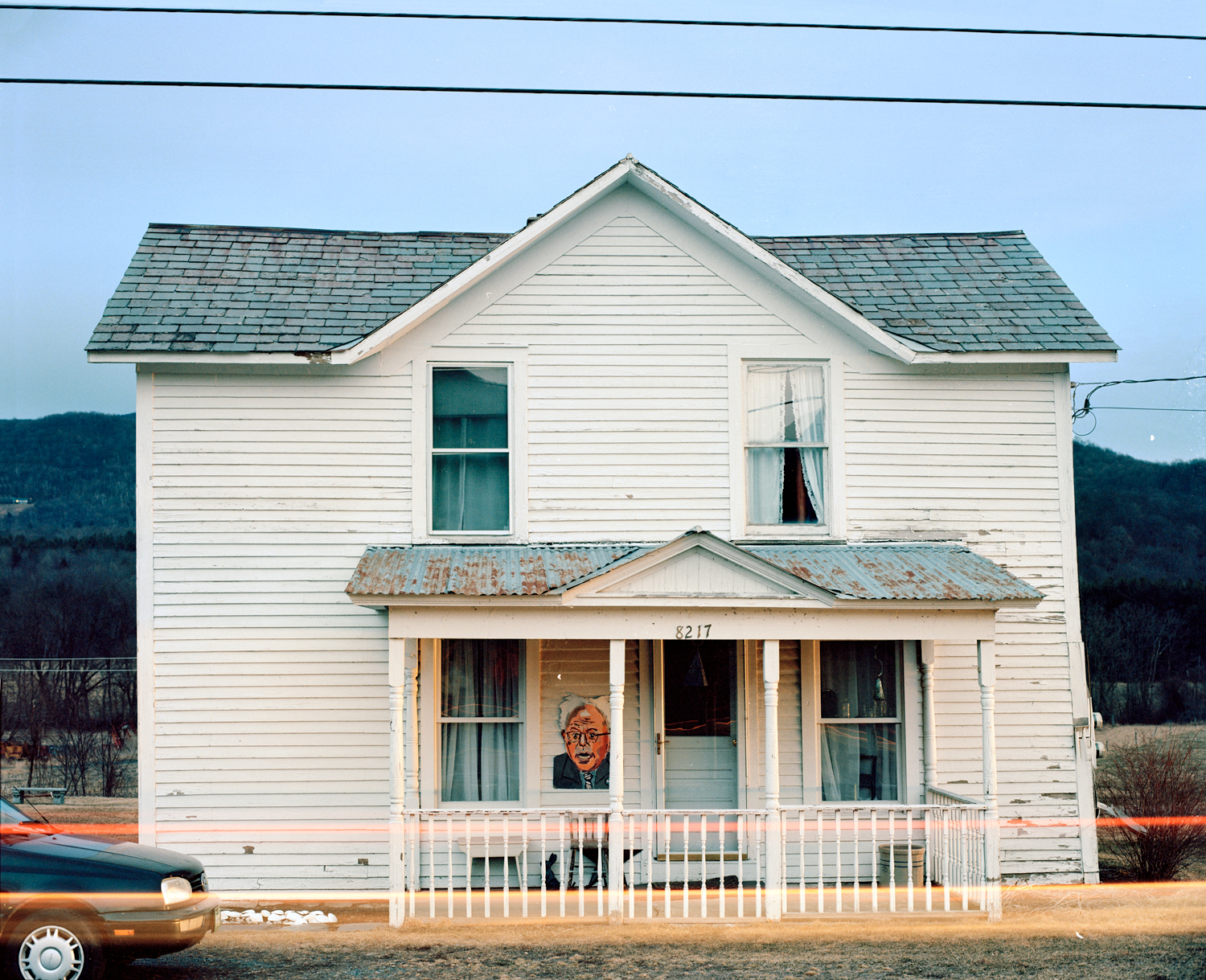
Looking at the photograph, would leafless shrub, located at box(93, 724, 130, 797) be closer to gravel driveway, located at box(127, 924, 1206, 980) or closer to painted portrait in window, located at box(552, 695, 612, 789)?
painted portrait in window, located at box(552, 695, 612, 789)

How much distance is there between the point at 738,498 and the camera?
1170cm

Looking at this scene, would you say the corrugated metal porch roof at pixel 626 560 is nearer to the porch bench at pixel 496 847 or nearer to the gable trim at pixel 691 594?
the gable trim at pixel 691 594

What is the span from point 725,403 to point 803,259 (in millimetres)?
2624

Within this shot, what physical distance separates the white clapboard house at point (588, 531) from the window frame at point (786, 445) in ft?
0.12

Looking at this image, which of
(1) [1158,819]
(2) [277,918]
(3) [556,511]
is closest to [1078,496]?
(1) [1158,819]

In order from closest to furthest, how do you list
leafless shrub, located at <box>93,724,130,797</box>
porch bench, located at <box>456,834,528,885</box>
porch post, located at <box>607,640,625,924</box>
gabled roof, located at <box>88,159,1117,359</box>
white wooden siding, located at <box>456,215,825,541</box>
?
porch post, located at <box>607,640,625,924</box>
porch bench, located at <box>456,834,528,885</box>
gabled roof, located at <box>88,159,1117,359</box>
white wooden siding, located at <box>456,215,825,541</box>
leafless shrub, located at <box>93,724,130,797</box>

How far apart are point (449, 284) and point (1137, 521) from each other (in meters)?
38.6

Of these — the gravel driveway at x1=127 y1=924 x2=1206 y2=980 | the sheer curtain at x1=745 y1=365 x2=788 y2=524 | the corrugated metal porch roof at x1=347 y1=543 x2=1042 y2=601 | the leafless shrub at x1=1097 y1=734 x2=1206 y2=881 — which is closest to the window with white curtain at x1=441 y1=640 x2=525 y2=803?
the corrugated metal porch roof at x1=347 y1=543 x2=1042 y2=601

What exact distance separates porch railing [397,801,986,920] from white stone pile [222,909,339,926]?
863 millimetres

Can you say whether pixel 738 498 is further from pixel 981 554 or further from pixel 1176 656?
pixel 1176 656

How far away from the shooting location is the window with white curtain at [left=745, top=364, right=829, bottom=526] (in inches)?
468

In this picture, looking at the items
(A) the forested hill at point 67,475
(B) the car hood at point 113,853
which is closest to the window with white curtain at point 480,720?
(B) the car hood at point 113,853

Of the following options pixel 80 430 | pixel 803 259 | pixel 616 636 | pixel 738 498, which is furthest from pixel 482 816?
pixel 80 430

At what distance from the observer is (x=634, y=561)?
391 inches
